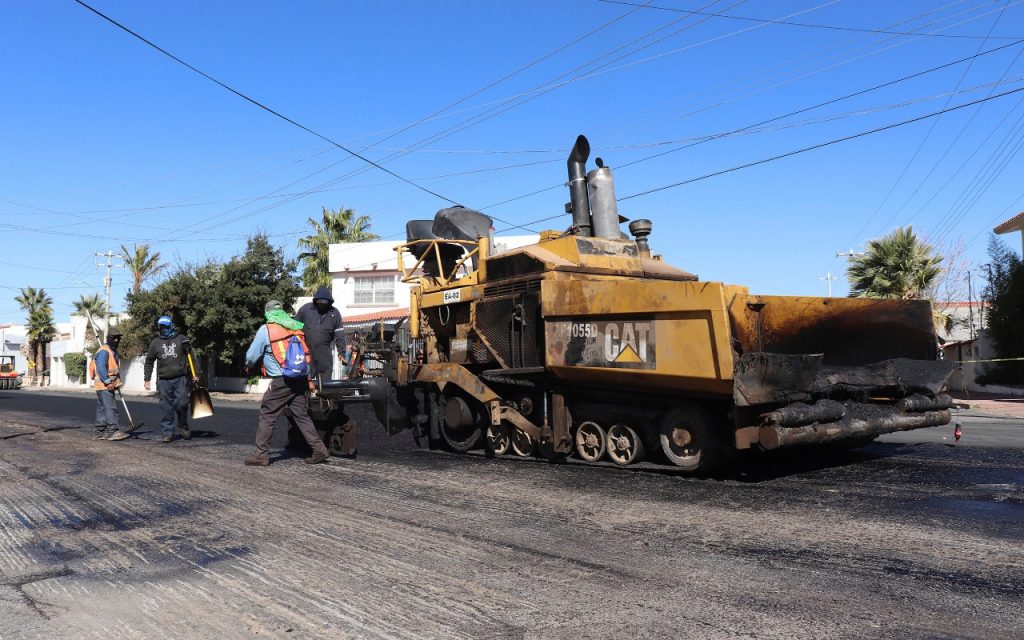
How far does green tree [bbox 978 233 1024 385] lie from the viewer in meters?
22.8

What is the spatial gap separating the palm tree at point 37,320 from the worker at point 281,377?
222ft

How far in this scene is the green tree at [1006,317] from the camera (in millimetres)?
22844

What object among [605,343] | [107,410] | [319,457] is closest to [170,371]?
[107,410]

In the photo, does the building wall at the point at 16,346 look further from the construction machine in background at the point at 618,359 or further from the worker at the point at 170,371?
the construction machine in background at the point at 618,359

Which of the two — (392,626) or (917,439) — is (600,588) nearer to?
(392,626)

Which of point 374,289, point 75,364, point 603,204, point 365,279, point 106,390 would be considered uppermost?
point 365,279

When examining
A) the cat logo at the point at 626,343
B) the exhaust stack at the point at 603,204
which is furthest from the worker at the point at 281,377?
the exhaust stack at the point at 603,204

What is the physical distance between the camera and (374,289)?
3556 cm

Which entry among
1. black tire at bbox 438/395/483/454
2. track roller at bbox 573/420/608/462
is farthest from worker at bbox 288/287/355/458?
track roller at bbox 573/420/608/462

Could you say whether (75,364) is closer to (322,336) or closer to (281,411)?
(322,336)

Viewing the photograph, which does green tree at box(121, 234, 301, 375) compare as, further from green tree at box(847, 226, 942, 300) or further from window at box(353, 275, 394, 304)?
green tree at box(847, 226, 942, 300)

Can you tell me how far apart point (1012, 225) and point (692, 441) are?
85.6ft

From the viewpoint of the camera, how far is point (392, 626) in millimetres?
3109

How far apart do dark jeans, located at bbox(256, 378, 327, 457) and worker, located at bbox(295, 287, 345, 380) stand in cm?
46
